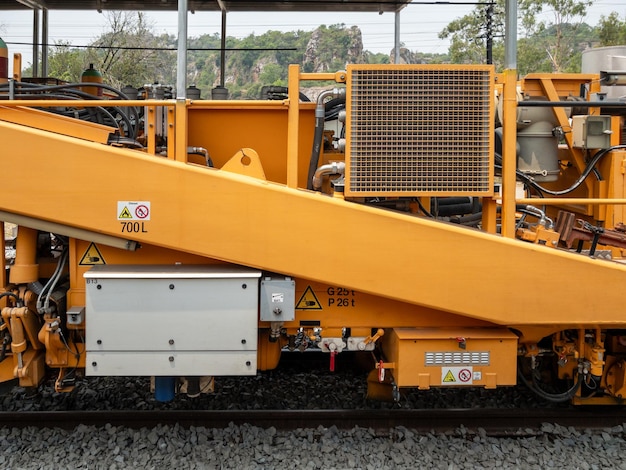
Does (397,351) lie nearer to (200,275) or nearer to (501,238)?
(501,238)

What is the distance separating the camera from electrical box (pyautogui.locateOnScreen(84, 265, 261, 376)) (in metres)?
3.40

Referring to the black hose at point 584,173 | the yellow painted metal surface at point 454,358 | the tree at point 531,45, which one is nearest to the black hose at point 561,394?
the yellow painted metal surface at point 454,358

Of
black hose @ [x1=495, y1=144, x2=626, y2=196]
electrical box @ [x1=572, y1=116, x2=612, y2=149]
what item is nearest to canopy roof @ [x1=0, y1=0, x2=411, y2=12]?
electrical box @ [x1=572, y1=116, x2=612, y2=149]

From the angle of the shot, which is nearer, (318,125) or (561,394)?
(318,125)

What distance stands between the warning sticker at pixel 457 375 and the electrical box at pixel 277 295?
3.43 ft

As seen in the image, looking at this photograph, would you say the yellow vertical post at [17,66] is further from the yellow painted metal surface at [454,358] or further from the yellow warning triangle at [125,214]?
the yellow painted metal surface at [454,358]

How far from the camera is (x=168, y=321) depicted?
3.42m

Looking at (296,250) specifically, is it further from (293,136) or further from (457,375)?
(457,375)

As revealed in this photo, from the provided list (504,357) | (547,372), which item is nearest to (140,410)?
(504,357)

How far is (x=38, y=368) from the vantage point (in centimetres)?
378

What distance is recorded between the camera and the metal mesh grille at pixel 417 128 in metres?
3.48

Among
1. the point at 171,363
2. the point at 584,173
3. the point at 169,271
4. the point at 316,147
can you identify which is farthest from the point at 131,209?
the point at 584,173

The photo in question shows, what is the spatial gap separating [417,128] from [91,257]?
214 cm

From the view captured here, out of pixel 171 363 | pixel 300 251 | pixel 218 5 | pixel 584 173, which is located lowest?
pixel 171 363
